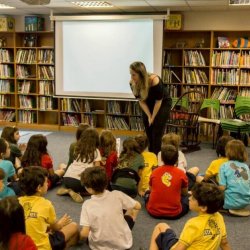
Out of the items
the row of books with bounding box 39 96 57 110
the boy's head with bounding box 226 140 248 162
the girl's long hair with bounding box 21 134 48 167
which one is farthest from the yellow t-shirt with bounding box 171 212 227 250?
the row of books with bounding box 39 96 57 110

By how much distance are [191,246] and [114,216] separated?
0.57 meters

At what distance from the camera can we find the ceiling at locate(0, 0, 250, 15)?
5600 mm

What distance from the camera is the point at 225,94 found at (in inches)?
248

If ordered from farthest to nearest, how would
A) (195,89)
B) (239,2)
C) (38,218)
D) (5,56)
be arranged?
(5,56), (195,89), (239,2), (38,218)

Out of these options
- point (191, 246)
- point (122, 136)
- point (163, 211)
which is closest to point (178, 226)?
point (163, 211)

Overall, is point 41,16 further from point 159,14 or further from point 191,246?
point 191,246

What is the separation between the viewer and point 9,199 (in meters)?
1.66

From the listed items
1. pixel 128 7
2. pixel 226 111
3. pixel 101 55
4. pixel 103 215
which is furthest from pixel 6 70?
pixel 103 215

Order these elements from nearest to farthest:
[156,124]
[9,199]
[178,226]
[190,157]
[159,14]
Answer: [9,199] < [178,226] < [156,124] < [190,157] < [159,14]

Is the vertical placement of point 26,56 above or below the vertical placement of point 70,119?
above

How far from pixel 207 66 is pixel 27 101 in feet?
11.5

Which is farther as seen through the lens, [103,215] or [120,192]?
[120,192]

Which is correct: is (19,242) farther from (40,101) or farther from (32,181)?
(40,101)

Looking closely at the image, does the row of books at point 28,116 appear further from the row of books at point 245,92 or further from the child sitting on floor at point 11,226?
Answer: the child sitting on floor at point 11,226
